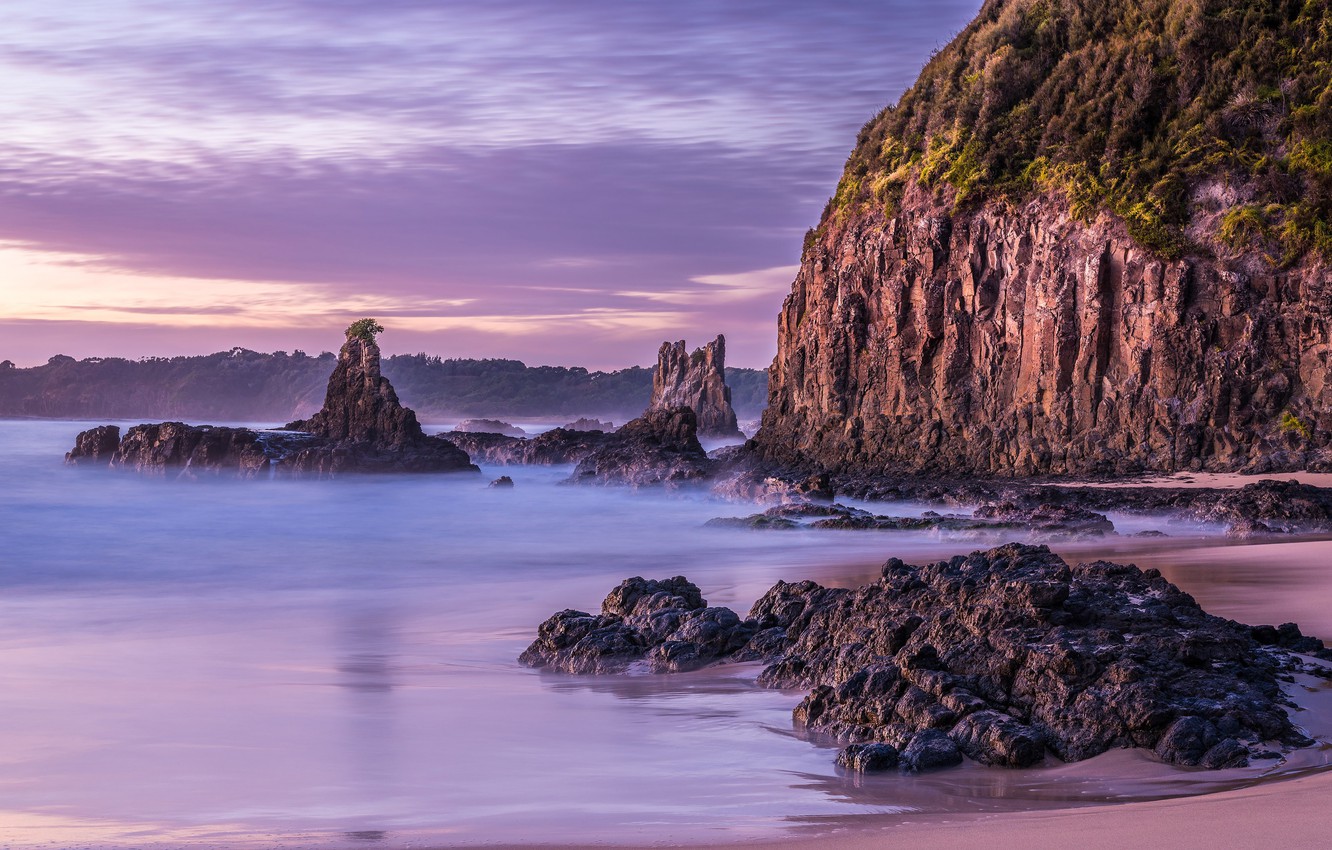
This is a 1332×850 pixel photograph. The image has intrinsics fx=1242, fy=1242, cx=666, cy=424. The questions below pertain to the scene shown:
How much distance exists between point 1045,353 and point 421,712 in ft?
79.1

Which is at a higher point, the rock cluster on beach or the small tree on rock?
the small tree on rock

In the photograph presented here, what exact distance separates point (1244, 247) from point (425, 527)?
19.0 meters

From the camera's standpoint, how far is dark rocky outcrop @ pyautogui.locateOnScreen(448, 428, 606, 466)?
48031 mm

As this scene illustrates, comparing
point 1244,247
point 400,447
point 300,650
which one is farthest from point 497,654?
point 400,447

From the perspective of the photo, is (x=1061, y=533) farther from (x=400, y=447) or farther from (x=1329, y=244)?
(x=400, y=447)

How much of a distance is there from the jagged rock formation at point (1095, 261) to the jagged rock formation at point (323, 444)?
12931 millimetres

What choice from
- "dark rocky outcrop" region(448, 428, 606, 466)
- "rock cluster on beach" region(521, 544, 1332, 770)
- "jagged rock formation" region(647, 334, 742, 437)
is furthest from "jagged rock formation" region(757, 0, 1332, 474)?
"jagged rock formation" region(647, 334, 742, 437)

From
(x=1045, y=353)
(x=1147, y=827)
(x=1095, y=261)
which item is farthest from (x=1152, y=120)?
(x=1147, y=827)

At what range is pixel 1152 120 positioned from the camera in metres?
30.0

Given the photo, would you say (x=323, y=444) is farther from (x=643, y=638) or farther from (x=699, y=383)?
(x=643, y=638)

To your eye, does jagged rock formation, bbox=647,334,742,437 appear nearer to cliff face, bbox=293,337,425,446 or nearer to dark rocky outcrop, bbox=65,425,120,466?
cliff face, bbox=293,337,425,446

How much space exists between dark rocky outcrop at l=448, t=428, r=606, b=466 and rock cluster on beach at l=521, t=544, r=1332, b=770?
37.9m

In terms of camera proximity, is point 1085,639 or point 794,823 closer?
point 794,823

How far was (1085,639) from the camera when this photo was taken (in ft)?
22.1
